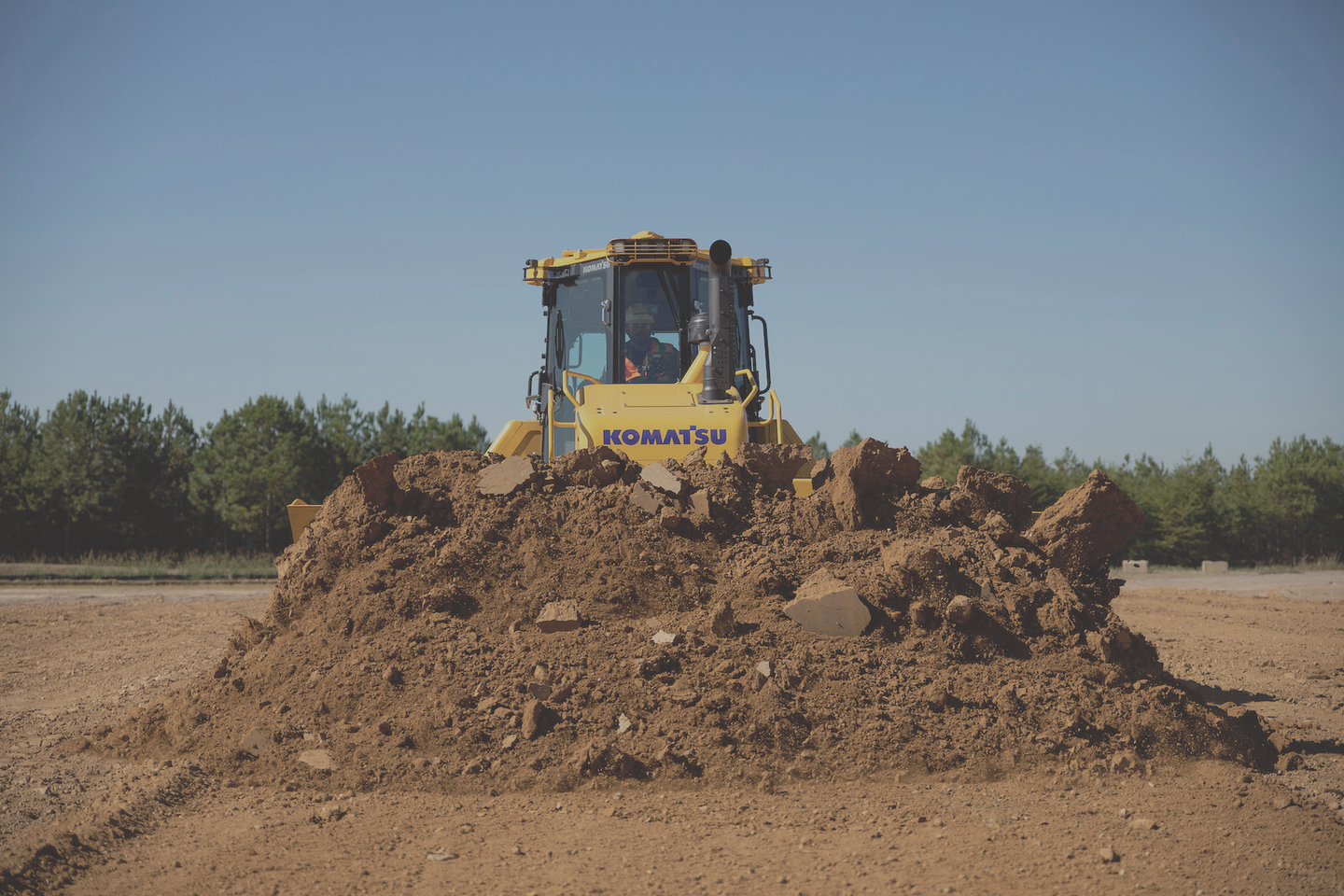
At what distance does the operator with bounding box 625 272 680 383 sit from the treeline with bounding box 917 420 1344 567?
89.6ft

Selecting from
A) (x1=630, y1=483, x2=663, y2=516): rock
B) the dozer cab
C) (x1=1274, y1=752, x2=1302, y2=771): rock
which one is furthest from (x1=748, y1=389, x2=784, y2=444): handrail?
(x1=1274, y1=752, x2=1302, y2=771): rock

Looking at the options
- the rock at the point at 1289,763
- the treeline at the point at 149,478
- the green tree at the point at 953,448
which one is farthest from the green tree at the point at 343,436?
the rock at the point at 1289,763

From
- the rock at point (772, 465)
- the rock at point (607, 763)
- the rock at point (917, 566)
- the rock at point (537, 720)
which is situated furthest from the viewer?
the rock at point (772, 465)

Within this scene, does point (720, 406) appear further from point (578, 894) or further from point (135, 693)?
point (135, 693)

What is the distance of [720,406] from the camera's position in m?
7.24

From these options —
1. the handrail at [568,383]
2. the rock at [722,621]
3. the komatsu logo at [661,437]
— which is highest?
the handrail at [568,383]

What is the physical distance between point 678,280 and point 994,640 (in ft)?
15.2

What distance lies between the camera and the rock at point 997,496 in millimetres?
6605

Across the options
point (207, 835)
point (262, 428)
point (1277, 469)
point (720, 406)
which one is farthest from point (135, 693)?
point (1277, 469)

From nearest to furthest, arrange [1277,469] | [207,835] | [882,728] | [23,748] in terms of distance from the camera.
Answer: [207,835], [882,728], [23,748], [1277,469]

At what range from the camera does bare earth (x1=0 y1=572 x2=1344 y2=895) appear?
3.59 m

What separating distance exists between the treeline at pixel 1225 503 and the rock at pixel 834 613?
1171 inches

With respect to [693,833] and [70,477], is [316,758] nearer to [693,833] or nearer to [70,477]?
[693,833]

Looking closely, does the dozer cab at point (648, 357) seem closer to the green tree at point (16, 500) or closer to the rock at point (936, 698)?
the rock at point (936, 698)
